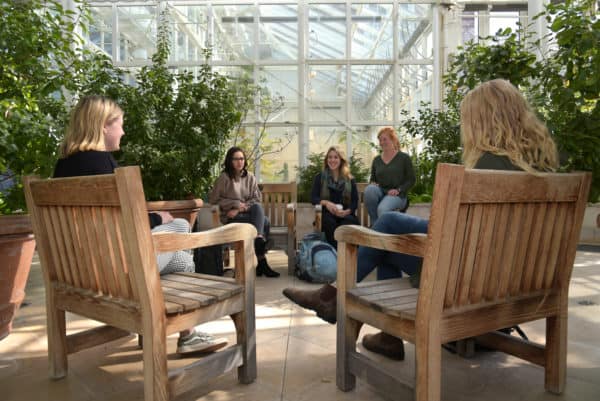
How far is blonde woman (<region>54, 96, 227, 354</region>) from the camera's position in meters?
2.09

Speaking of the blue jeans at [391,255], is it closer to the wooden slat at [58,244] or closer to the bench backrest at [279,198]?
the wooden slat at [58,244]

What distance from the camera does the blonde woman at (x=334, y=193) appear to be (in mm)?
4734

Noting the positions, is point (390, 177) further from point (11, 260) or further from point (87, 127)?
point (11, 260)

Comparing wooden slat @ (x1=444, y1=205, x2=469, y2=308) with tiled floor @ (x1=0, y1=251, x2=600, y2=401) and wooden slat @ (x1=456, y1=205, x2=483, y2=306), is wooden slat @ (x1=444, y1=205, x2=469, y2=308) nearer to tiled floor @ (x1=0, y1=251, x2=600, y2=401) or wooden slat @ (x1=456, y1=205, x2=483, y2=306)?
wooden slat @ (x1=456, y1=205, x2=483, y2=306)

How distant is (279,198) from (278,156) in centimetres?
311

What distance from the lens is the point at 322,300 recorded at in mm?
2184

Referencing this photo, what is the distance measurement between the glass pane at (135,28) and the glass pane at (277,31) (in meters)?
1.97

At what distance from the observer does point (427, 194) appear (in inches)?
252

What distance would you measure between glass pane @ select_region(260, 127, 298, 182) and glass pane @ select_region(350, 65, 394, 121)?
4.09 feet

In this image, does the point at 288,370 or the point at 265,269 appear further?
the point at 265,269

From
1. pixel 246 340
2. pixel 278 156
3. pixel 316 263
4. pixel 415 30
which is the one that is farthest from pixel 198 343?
pixel 415 30

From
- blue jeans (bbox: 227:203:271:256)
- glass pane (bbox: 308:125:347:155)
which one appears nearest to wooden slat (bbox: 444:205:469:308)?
blue jeans (bbox: 227:203:271:256)

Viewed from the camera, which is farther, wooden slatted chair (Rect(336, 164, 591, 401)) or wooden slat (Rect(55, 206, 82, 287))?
wooden slat (Rect(55, 206, 82, 287))

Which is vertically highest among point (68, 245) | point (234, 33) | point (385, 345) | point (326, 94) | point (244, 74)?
point (234, 33)
